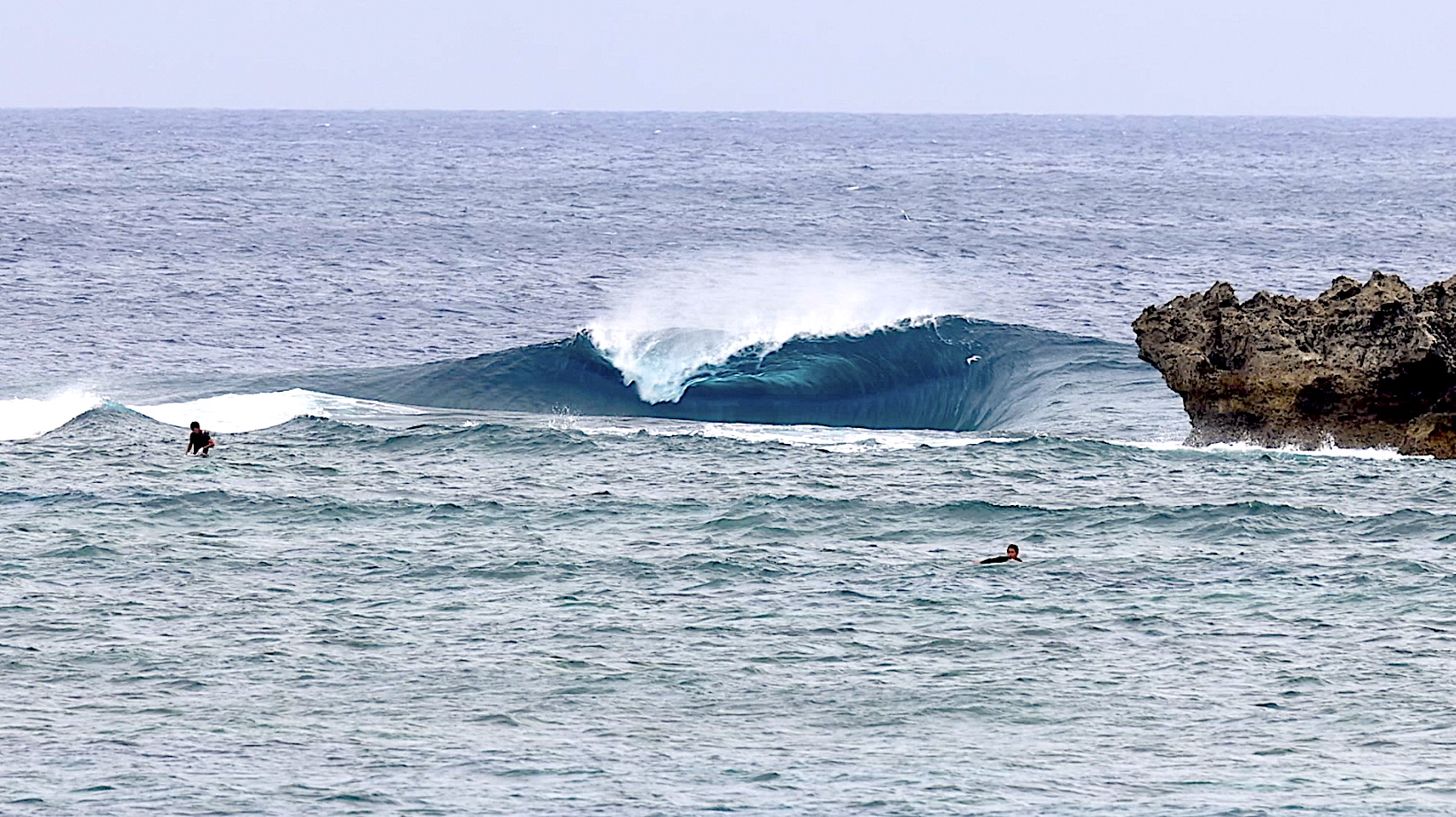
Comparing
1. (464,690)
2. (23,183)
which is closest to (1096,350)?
(464,690)

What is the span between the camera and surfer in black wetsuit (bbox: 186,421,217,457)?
32781 millimetres

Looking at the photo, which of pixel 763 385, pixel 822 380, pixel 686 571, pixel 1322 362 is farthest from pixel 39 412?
pixel 1322 362

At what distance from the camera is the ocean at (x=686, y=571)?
58.7ft

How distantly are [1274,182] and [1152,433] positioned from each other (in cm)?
9202

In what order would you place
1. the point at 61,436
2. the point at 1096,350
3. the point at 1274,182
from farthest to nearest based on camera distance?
the point at 1274,182, the point at 1096,350, the point at 61,436

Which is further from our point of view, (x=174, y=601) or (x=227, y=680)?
(x=174, y=601)

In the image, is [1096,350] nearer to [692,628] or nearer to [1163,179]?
[692,628]

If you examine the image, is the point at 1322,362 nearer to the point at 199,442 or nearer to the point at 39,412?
the point at 199,442

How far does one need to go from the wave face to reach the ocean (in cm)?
→ 13

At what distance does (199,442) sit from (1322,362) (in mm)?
17820

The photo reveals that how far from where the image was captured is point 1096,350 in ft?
148

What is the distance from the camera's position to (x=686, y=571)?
2492cm

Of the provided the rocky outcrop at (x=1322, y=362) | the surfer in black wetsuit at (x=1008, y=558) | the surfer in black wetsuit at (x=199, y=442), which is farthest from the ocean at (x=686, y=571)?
the surfer in black wetsuit at (x=199, y=442)

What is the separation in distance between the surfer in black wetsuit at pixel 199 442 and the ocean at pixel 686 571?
2.02 ft
